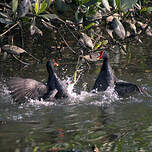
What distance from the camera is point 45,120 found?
18.4 feet

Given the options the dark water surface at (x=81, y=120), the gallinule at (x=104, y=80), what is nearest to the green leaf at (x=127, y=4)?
the dark water surface at (x=81, y=120)

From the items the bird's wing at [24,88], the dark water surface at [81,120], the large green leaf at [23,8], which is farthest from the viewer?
the bird's wing at [24,88]

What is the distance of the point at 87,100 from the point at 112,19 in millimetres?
1726

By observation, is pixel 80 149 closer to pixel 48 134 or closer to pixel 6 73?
pixel 48 134

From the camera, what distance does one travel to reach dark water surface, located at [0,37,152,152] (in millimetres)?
4508

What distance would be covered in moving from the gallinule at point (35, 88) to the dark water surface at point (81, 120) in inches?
7.4

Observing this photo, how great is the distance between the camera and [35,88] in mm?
6965

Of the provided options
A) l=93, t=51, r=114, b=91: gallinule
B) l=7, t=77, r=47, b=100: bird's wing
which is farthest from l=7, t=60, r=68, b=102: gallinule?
l=93, t=51, r=114, b=91: gallinule

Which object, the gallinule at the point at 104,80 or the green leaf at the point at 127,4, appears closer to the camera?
the green leaf at the point at 127,4

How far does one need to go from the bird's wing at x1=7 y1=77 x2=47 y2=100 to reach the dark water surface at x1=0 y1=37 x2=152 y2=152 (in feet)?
0.60

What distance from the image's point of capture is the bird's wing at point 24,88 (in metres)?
6.72

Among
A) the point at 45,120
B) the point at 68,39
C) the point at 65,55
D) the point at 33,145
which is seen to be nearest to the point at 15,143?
the point at 33,145

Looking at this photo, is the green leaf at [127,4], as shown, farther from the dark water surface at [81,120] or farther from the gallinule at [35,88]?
the gallinule at [35,88]

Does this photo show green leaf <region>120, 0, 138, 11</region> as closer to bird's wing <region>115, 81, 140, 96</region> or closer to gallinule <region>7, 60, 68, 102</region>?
bird's wing <region>115, 81, 140, 96</region>
